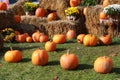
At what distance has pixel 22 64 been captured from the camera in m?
9.52

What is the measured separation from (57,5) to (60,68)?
788 centimetres

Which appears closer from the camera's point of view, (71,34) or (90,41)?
(90,41)

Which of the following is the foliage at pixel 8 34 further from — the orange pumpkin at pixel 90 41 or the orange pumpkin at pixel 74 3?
the orange pumpkin at pixel 74 3

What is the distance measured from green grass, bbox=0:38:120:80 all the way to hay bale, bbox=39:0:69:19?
4.87m

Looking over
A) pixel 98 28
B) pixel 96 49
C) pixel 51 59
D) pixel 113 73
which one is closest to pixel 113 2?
pixel 98 28

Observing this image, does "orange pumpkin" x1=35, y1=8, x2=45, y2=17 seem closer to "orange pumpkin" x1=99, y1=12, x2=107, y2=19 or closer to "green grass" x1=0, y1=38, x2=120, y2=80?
"orange pumpkin" x1=99, y1=12, x2=107, y2=19

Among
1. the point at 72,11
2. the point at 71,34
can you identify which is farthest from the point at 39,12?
the point at 71,34

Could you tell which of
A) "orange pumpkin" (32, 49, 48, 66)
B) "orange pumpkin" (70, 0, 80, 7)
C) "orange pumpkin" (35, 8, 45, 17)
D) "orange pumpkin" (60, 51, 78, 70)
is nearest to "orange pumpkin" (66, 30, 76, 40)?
"orange pumpkin" (70, 0, 80, 7)

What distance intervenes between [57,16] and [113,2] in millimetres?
2909

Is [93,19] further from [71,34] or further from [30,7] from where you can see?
[30,7]

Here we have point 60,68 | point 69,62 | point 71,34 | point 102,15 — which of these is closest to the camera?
point 69,62

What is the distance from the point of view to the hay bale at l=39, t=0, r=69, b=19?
1631 cm

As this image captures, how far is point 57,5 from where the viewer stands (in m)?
16.5

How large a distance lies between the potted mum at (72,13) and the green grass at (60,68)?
3.48 m
